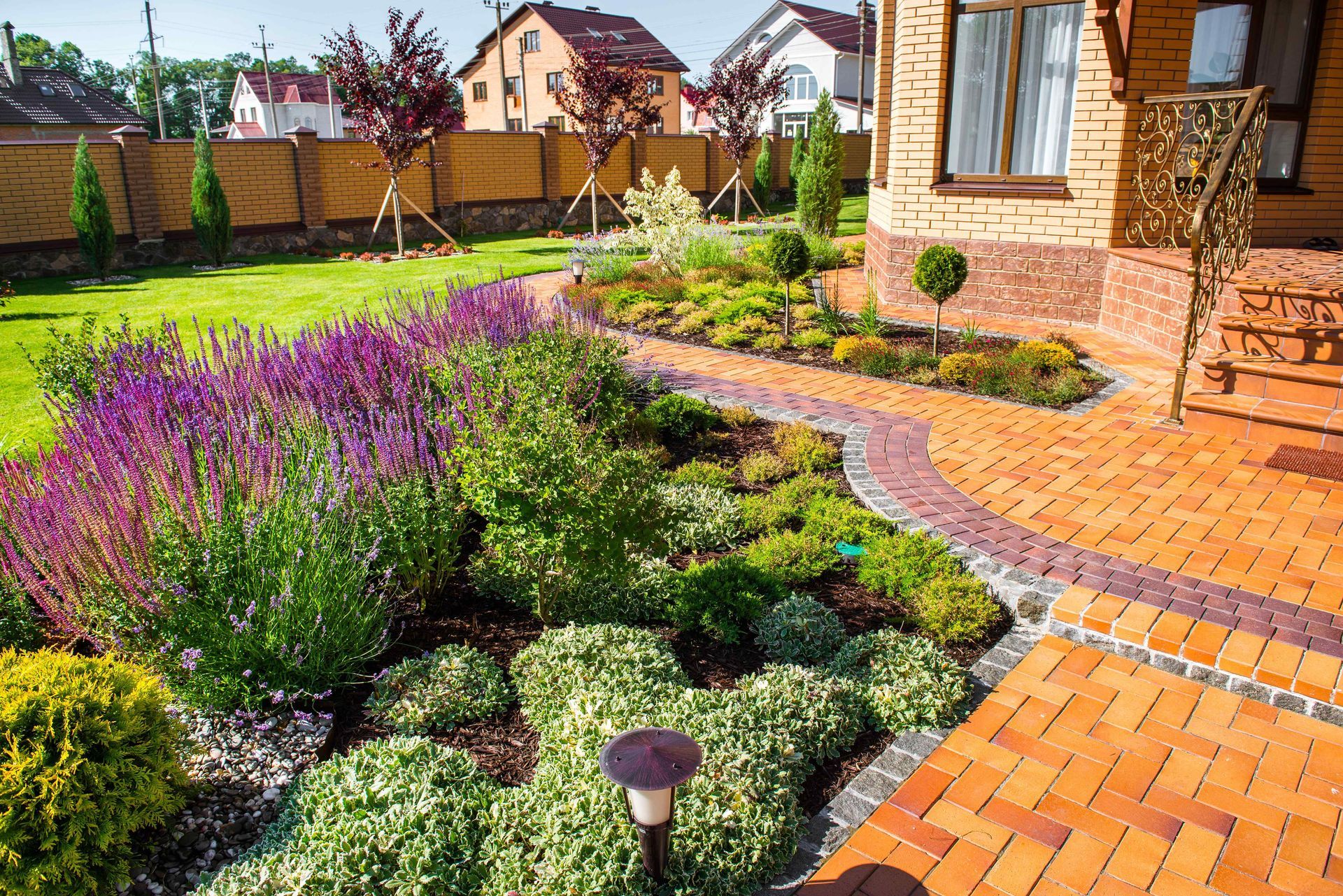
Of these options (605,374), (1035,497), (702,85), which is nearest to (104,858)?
(605,374)

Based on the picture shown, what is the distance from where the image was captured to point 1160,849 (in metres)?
2.54

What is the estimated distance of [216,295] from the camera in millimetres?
11914

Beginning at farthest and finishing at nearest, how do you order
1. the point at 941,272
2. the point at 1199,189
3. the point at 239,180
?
1. the point at 239,180
2. the point at 1199,189
3. the point at 941,272

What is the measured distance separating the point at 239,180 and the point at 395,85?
366 centimetres

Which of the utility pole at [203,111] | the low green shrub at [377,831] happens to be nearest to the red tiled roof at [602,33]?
the utility pole at [203,111]

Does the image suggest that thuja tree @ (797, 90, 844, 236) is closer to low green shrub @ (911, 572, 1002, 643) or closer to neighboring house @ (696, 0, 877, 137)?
low green shrub @ (911, 572, 1002, 643)

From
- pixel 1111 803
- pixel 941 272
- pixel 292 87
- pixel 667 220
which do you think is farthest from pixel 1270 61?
pixel 292 87

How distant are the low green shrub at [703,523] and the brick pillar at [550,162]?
18.0m

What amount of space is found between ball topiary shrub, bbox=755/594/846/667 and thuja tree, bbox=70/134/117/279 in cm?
1405

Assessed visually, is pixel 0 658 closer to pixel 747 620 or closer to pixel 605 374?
pixel 747 620

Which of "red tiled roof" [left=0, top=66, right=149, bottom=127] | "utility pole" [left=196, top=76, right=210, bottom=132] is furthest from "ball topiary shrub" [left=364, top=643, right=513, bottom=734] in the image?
"red tiled roof" [left=0, top=66, right=149, bottom=127]

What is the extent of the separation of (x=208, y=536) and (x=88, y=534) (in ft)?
1.51

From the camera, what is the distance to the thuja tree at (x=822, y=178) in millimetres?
13953

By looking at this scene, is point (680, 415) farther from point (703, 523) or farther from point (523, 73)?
point (523, 73)
